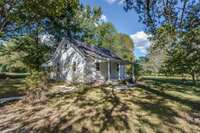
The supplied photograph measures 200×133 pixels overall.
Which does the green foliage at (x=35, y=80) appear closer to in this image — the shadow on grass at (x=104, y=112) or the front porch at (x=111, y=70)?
the shadow on grass at (x=104, y=112)

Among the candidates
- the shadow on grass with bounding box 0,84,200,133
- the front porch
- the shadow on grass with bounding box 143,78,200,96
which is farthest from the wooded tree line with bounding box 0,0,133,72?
the shadow on grass with bounding box 143,78,200,96

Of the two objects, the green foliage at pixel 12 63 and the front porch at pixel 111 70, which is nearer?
the front porch at pixel 111 70

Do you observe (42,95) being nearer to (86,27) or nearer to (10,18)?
(10,18)

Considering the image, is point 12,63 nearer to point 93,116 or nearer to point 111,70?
point 111,70

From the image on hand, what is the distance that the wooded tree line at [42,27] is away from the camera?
1436cm

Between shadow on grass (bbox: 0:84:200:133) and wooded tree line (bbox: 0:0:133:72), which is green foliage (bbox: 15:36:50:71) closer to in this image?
wooded tree line (bbox: 0:0:133:72)

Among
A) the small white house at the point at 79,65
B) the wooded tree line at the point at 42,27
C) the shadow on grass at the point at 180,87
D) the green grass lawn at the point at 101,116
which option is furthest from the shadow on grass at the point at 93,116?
the small white house at the point at 79,65

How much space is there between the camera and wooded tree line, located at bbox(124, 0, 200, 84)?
24.6 feet

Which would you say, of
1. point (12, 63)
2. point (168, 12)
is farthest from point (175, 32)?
point (12, 63)

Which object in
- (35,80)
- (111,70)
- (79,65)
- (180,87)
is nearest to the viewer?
(35,80)

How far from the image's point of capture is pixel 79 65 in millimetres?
23766

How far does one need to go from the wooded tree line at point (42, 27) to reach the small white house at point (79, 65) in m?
3.20

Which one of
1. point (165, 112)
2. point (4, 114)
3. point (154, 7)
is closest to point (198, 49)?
point (165, 112)

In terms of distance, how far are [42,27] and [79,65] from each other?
1046cm
